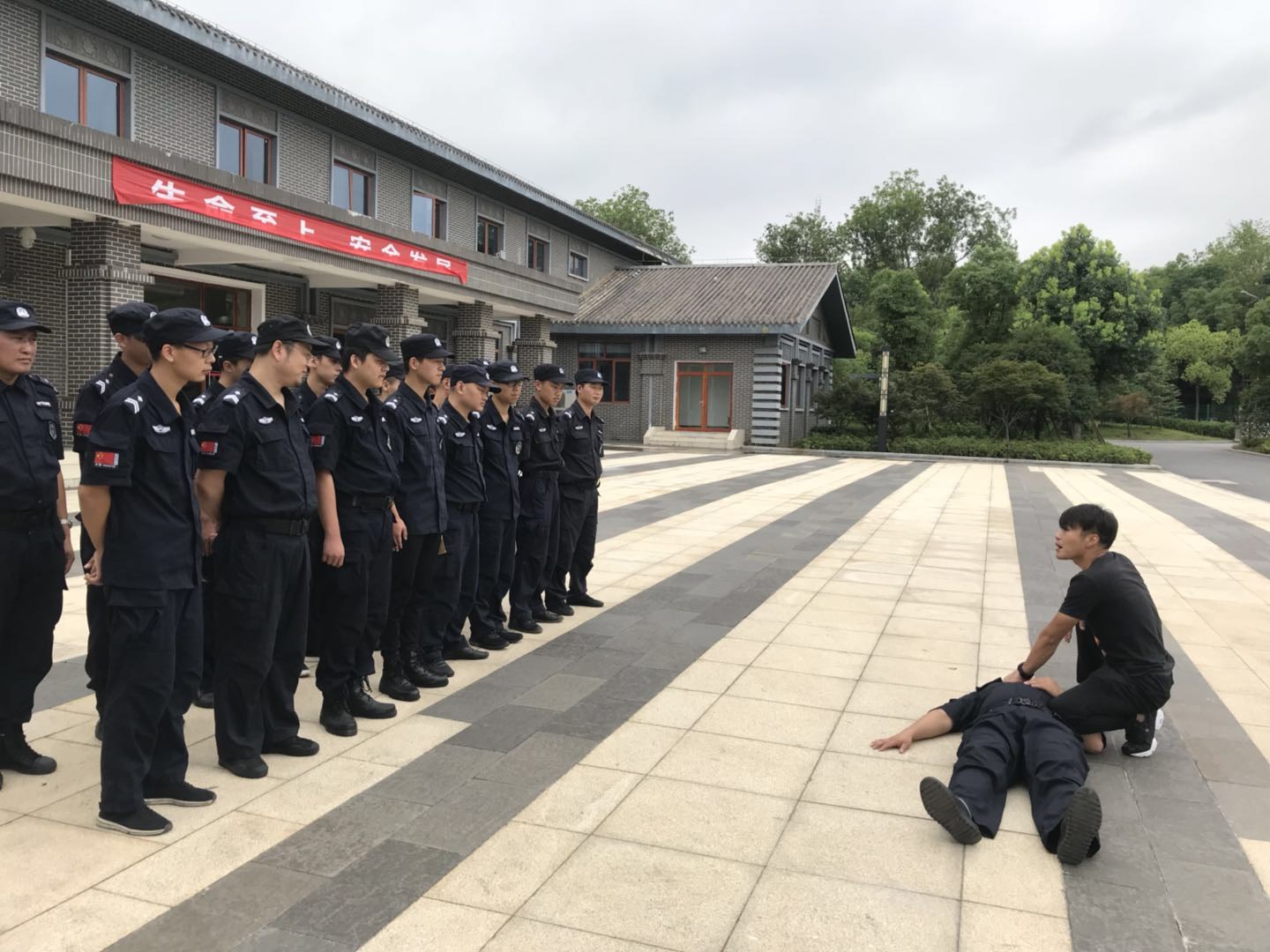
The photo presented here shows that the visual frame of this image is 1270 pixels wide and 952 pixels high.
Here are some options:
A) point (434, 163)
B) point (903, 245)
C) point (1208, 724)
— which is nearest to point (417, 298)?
point (434, 163)

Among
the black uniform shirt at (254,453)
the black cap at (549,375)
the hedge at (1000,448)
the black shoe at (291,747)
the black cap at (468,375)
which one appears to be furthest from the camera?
the hedge at (1000,448)

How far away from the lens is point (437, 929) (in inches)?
109

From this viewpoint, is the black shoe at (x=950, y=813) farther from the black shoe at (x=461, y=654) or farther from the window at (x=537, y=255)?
the window at (x=537, y=255)

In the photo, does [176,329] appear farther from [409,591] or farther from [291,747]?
[409,591]

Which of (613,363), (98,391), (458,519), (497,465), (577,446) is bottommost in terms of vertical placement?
(458,519)

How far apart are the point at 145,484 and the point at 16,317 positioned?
917mm

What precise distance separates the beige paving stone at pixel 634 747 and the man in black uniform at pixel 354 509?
3.83 feet

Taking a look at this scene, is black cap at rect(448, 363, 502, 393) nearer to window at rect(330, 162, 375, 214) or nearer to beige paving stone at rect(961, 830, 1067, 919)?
beige paving stone at rect(961, 830, 1067, 919)

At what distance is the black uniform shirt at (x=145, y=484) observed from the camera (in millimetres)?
3189

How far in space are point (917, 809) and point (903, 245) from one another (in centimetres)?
5955

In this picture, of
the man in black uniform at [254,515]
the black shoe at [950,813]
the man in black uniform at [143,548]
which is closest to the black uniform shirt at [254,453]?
the man in black uniform at [254,515]

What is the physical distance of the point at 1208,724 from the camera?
190 inches

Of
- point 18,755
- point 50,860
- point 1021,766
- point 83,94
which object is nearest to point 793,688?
point 1021,766

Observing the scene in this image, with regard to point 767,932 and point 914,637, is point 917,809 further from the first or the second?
point 914,637
